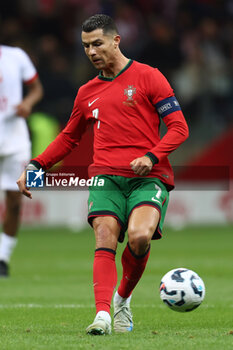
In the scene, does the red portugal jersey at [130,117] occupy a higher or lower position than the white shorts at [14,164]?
higher

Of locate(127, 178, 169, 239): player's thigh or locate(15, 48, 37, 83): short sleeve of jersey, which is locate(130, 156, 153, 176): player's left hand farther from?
locate(15, 48, 37, 83): short sleeve of jersey

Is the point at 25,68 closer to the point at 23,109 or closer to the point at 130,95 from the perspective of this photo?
the point at 23,109

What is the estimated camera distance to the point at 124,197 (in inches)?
237

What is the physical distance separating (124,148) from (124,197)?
1.08 ft

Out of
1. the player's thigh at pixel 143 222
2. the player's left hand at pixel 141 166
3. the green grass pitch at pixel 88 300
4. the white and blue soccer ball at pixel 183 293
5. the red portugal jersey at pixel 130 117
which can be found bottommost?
the green grass pitch at pixel 88 300

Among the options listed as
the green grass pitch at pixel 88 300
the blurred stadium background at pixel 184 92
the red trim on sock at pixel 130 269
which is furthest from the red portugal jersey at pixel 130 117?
the blurred stadium background at pixel 184 92

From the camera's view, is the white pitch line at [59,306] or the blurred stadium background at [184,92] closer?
the white pitch line at [59,306]

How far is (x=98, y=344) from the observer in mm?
5117

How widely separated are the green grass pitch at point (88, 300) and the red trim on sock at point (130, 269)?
0.88 ft

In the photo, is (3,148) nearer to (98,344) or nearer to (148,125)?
(148,125)

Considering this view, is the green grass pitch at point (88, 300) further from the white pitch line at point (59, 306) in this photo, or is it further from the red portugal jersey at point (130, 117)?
the red portugal jersey at point (130, 117)

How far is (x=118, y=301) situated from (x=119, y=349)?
3.86 feet

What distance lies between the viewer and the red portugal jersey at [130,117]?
599 centimetres

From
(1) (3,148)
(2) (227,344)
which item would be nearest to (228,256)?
(1) (3,148)
